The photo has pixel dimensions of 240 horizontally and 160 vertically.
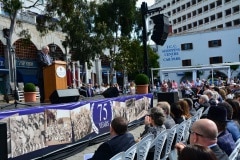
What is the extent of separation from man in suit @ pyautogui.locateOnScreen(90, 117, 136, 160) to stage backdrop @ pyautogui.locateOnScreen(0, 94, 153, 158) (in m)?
2.24

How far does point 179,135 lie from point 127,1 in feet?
113

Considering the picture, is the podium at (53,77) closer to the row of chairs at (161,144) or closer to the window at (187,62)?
the row of chairs at (161,144)

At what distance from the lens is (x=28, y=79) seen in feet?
105

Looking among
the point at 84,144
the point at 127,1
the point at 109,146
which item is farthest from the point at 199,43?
the point at 109,146

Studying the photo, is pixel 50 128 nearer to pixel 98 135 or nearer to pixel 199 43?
pixel 98 135

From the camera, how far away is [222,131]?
452 centimetres

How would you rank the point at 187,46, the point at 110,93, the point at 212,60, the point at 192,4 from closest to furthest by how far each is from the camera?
the point at 110,93, the point at 212,60, the point at 187,46, the point at 192,4

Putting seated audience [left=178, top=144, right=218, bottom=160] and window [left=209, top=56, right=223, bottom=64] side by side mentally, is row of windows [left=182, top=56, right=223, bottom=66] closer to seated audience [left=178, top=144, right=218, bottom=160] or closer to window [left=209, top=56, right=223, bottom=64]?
window [left=209, top=56, right=223, bottom=64]

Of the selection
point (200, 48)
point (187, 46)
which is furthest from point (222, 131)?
point (187, 46)

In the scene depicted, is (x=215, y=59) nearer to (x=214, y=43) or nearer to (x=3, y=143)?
(x=214, y=43)

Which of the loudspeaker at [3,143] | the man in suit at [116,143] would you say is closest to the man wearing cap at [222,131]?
the man in suit at [116,143]

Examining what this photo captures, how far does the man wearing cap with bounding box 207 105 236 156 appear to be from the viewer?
4.09 meters

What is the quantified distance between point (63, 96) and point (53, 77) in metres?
1.05

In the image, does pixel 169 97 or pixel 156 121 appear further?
pixel 169 97
